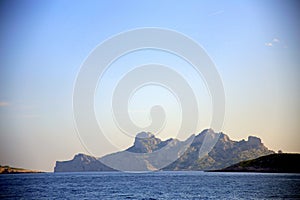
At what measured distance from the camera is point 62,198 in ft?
268

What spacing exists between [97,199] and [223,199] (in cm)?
2638

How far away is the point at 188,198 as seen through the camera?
77812 mm

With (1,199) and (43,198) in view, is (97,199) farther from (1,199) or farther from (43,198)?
(1,199)

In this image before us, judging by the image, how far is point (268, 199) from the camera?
236 feet

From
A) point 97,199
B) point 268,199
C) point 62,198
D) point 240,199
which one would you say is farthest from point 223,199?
point 62,198

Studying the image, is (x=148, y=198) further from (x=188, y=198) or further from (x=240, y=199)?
(x=240, y=199)

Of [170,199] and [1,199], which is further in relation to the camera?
[1,199]

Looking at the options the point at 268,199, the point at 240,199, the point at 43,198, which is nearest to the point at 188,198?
the point at 240,199

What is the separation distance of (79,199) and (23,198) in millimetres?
13682

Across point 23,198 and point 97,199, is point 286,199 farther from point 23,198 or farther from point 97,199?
point 23,198

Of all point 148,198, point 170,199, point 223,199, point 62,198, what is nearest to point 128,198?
point 148,198

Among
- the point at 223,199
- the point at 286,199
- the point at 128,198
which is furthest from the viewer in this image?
the point at 128,198

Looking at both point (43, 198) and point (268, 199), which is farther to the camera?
point (43, 198)

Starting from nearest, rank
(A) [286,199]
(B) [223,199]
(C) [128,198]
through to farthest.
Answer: (A) [286,199]
(B) [223,199]
(C) [128,198]
